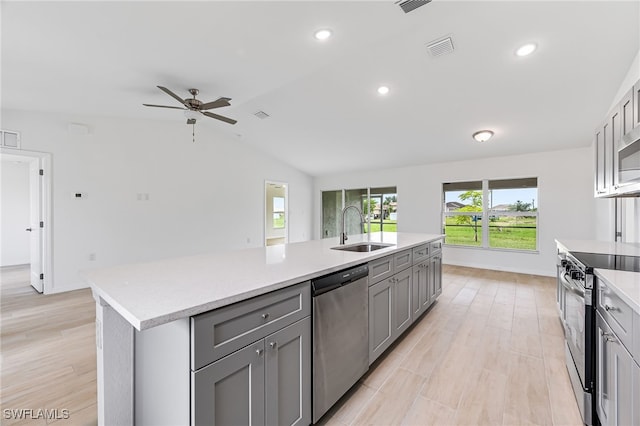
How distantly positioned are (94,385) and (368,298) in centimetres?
205

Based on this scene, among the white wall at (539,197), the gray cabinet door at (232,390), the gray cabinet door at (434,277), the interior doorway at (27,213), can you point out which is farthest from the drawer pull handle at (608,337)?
the interior doorway at (27,213)

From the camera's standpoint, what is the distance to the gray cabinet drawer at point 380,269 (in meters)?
2.00

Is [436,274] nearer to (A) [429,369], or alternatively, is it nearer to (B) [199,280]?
(A) [429,369]

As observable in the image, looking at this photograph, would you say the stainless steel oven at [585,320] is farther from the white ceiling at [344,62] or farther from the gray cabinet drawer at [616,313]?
the white ceiling at [344,62]

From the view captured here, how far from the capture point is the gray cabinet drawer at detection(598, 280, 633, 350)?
1.12 metres

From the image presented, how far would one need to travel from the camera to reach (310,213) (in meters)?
8.58

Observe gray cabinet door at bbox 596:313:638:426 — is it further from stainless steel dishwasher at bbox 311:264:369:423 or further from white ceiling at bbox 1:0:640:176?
white ceiling at bbox 1:0:640:176

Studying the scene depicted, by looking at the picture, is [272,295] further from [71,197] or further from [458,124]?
[71,197]

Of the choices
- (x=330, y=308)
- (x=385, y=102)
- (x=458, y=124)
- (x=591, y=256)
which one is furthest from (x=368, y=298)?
(x=458, y=124)

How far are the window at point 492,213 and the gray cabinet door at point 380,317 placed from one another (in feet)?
14.7

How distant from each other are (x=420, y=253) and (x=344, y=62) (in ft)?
7.68

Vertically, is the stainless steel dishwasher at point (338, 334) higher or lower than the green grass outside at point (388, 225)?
lower

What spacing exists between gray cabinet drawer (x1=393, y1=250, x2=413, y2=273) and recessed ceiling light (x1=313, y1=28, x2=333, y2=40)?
211 cm

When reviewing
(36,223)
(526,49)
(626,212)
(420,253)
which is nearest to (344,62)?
(526,49)
